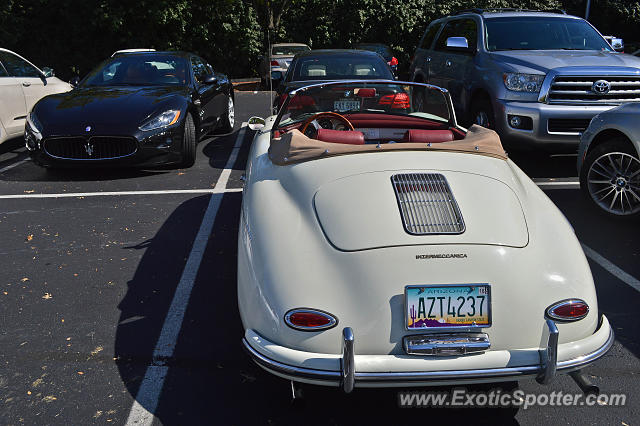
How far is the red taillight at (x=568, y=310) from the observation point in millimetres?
2646

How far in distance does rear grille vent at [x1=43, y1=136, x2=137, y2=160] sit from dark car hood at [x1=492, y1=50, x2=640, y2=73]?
4.68 meters

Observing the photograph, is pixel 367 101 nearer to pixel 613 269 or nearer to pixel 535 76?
pixel 613 269

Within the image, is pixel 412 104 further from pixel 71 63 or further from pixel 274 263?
pixel 71 63

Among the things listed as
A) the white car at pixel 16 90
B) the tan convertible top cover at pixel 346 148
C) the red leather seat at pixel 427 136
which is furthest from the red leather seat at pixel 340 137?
the white car at pixel 16 90

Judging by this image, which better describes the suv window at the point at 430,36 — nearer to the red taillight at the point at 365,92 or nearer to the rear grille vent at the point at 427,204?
the red taillight at the point at 365,92

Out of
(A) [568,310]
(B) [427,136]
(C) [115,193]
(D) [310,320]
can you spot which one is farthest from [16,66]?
(A) [568,310]

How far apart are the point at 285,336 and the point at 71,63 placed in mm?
22538

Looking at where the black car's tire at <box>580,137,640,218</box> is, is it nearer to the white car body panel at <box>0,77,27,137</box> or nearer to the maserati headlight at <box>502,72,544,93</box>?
the maserati headlight at <box>502,72,544,93</box>

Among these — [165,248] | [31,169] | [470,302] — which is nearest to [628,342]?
[470,302]

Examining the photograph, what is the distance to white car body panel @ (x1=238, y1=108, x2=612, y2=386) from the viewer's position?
257 cm

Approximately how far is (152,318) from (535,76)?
5384mm

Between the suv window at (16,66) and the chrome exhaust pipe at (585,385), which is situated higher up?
the suv window at (16,66)

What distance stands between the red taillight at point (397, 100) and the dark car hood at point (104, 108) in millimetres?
3555

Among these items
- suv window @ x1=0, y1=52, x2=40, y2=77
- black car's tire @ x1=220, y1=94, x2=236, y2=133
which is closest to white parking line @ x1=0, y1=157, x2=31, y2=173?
suv window @ x1=0, y1=52, x2=40, y2=77
